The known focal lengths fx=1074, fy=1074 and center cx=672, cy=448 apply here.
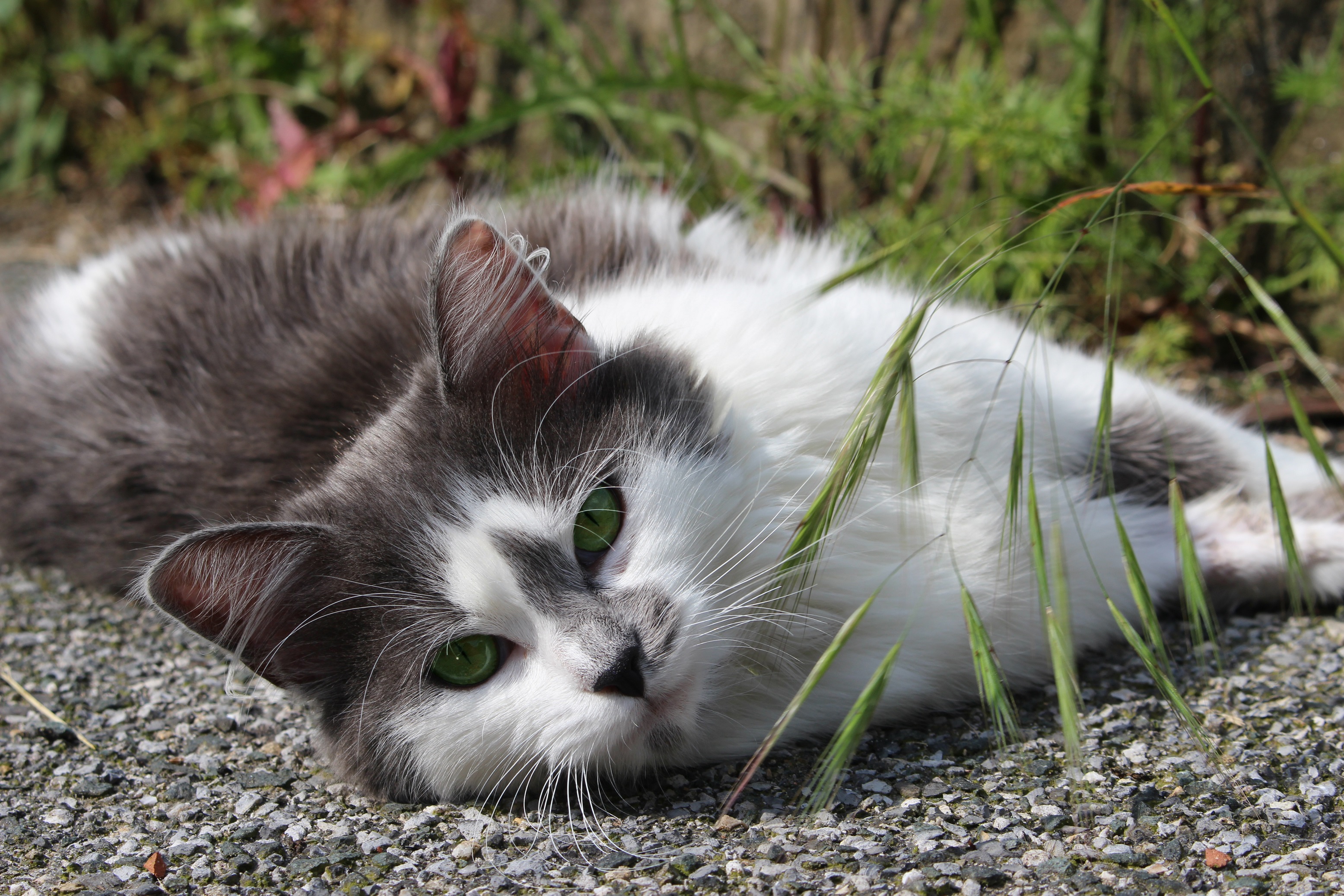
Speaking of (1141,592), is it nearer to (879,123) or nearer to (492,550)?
(492,550)

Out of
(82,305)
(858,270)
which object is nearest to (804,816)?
(858,270)

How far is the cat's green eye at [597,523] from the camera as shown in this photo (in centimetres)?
155

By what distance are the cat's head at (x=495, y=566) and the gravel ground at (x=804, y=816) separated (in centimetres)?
11

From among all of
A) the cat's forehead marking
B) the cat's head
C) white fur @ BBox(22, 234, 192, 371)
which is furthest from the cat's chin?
white fur @ BBox(22, 234, 192, 371)

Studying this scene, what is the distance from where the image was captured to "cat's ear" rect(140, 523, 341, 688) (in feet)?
4.96

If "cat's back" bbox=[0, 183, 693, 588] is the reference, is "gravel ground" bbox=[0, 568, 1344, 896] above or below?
below

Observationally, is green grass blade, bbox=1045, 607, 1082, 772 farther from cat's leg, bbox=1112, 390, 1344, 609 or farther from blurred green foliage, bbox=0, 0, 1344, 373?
cat's leg, bbox=1112, 390, 1344, 609

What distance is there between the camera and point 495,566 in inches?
59.6

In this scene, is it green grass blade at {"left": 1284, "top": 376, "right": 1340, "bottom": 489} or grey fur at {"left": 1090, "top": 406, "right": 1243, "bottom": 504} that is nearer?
green grass blade at {"left": 1284, "top": 376, "right": 1340, "bottom": 489}

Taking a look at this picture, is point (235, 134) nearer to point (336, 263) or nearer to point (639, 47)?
point (639, 47)

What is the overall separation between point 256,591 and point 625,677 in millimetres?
570

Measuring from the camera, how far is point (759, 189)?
3.11 metres

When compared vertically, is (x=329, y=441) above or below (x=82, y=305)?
below

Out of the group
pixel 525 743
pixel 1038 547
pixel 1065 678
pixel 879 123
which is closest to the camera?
pixel 1065 678
